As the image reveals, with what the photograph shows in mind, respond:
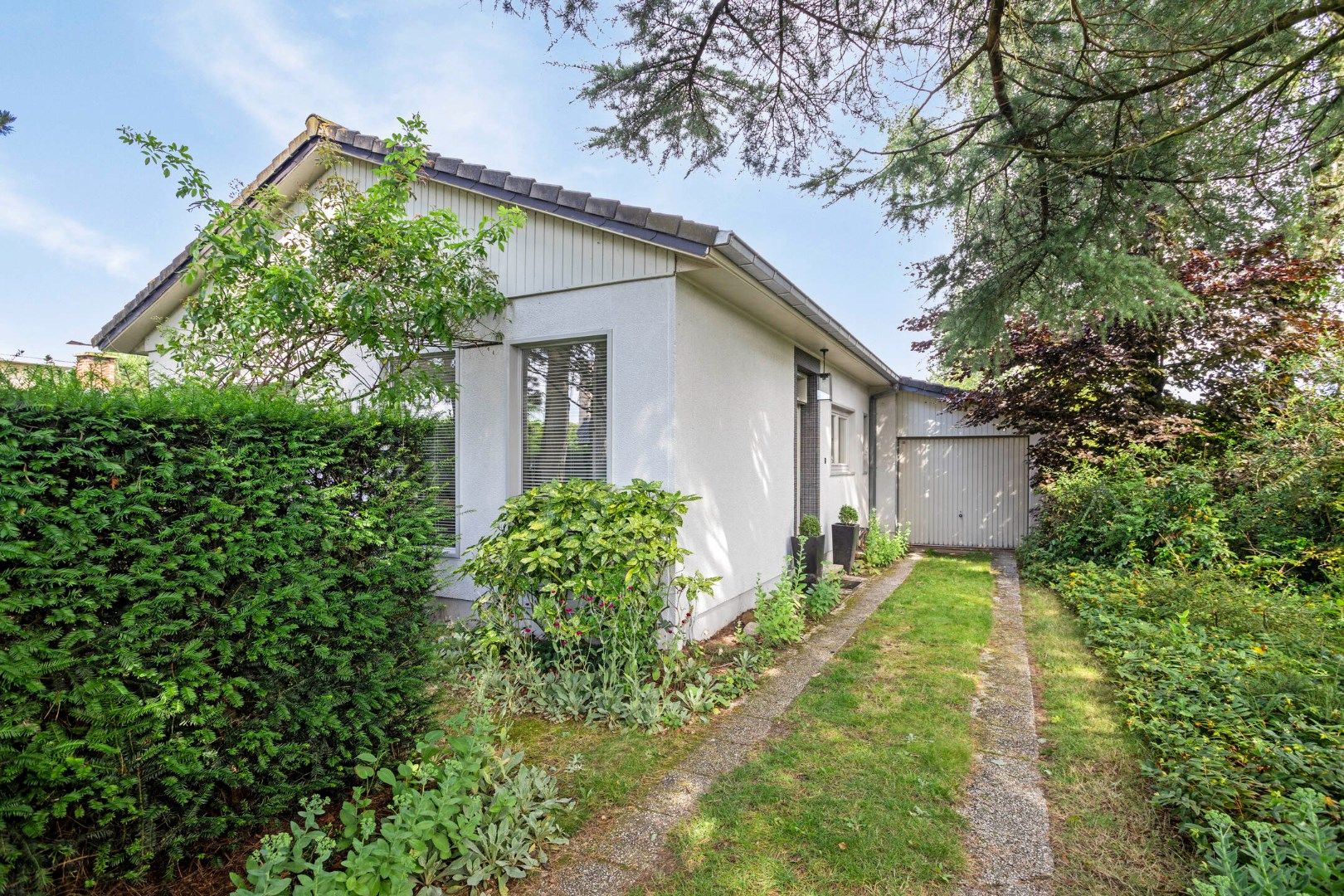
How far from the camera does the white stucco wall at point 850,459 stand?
9.14 m

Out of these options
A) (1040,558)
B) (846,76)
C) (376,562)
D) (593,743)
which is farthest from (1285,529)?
(376,562)

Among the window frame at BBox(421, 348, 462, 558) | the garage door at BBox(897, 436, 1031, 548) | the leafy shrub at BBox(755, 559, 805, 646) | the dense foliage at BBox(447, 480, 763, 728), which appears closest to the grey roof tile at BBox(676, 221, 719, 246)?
the dense foliage at BBox(447, 480, 763, 728)

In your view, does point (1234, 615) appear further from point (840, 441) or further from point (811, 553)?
point (840, 441)

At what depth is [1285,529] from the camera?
19.4 feet

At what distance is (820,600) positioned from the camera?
258 inches

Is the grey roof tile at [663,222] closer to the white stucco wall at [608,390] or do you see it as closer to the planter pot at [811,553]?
the white stucco wall at [608,390]

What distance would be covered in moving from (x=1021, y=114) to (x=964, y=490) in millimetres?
9247

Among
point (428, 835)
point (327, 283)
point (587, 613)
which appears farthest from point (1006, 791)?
point (327, 283)

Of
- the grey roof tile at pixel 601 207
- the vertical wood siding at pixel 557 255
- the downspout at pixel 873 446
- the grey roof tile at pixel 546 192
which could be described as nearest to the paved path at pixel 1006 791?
the vertical wood siding at pixel 557 255

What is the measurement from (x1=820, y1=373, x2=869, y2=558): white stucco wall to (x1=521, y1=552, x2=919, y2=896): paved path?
4115 mm

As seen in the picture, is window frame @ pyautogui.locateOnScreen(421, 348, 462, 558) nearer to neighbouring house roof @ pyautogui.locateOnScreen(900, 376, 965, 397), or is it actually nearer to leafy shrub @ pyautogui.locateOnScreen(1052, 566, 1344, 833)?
leafy shrub @ pyautogui.locateOnScreen(1052, 566, 1344, 833)

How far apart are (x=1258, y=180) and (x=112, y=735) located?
726 centimetres

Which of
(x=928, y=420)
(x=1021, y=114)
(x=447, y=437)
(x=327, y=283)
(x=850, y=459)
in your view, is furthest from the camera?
(x=928, y=420)

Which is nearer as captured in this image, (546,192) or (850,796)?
(850,796)
